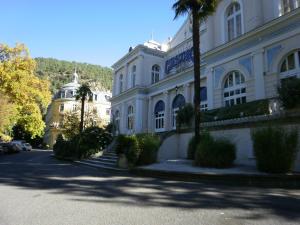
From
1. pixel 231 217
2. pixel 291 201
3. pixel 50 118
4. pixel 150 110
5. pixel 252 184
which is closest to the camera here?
pixel 231 217

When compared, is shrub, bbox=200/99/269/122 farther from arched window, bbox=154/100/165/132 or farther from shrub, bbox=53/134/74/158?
shrub, bbox=53/134/74/158

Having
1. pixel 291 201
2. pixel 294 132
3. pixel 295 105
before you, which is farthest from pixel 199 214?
pixel 295 105

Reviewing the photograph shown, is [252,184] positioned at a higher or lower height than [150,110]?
lower

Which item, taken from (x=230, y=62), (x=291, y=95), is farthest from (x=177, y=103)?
(x=291, y=95)

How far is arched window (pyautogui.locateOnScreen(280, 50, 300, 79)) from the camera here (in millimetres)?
16203

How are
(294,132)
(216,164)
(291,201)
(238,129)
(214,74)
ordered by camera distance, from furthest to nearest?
(214,74) < (238,129) < (216,164) < (294,132) < (291,201)

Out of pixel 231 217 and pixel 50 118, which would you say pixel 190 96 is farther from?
pixel 50 118

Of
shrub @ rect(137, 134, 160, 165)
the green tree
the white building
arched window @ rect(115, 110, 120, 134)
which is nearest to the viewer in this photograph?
shrub @ rect(137, 134, 160, 165)

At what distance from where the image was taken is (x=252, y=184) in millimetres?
8906

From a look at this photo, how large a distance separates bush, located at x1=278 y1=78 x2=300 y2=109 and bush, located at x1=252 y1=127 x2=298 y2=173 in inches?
108

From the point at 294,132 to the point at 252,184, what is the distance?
258 centimetres

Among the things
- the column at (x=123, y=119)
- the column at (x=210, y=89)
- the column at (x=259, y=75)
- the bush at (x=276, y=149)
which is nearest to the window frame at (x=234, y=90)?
the column at (x=210, y=89)

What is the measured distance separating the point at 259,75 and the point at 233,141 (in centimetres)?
658

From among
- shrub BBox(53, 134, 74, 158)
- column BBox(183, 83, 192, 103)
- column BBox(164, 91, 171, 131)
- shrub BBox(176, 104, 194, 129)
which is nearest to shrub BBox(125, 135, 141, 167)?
shrub BBox(176, 104, 194, 129)
